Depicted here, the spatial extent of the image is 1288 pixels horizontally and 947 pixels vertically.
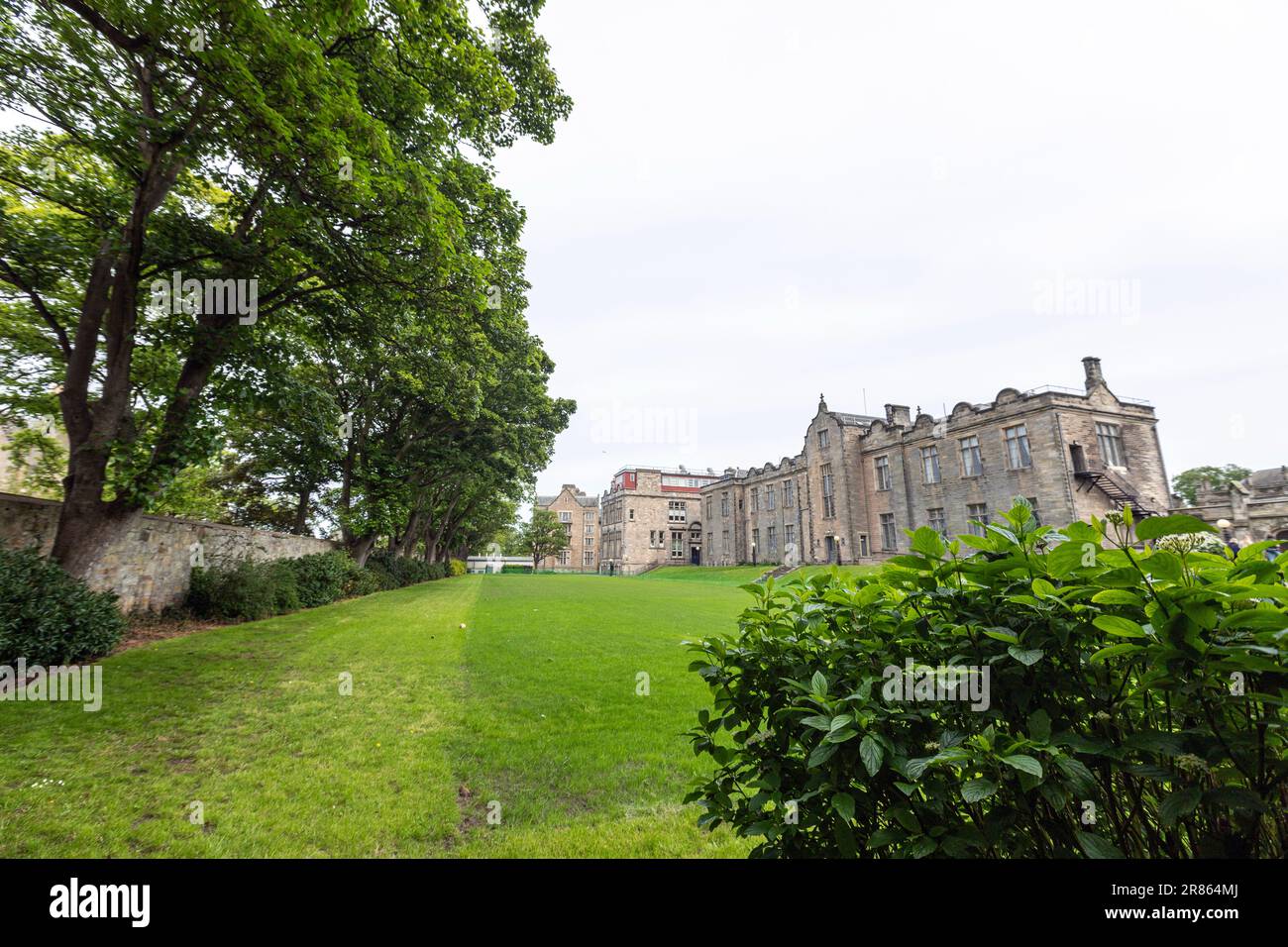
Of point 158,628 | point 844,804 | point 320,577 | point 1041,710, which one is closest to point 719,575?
point 320,577

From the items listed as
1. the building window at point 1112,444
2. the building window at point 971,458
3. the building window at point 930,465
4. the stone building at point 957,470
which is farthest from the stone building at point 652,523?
the building window at point 1112,444

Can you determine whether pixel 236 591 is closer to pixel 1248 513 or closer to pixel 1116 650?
pixel 1116 650

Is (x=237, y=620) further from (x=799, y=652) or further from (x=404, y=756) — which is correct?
(x=799, y=652)

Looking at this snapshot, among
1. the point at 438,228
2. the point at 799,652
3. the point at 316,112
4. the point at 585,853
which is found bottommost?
the point at 585,853

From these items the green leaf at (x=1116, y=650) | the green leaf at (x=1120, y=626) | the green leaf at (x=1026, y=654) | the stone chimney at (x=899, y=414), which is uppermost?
Answer: the stone chimney at (x=899, y=414)

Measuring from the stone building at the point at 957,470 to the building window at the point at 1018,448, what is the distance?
63 mm

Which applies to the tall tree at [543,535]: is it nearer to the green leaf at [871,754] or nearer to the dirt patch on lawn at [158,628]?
the dirt patch on lawn at [158,628]

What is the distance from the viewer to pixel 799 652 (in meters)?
2.37

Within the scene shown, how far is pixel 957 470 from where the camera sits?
35.9 m

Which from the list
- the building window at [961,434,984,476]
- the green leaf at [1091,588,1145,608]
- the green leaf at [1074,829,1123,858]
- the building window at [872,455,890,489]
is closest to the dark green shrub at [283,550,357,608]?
the green leaf at [1074,829,1123,858]

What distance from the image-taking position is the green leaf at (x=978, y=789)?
1.49m

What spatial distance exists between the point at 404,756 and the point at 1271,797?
6.16 metres

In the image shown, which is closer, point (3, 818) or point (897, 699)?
point (897, 699)

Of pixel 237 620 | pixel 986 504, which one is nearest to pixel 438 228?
pixel 237 620
